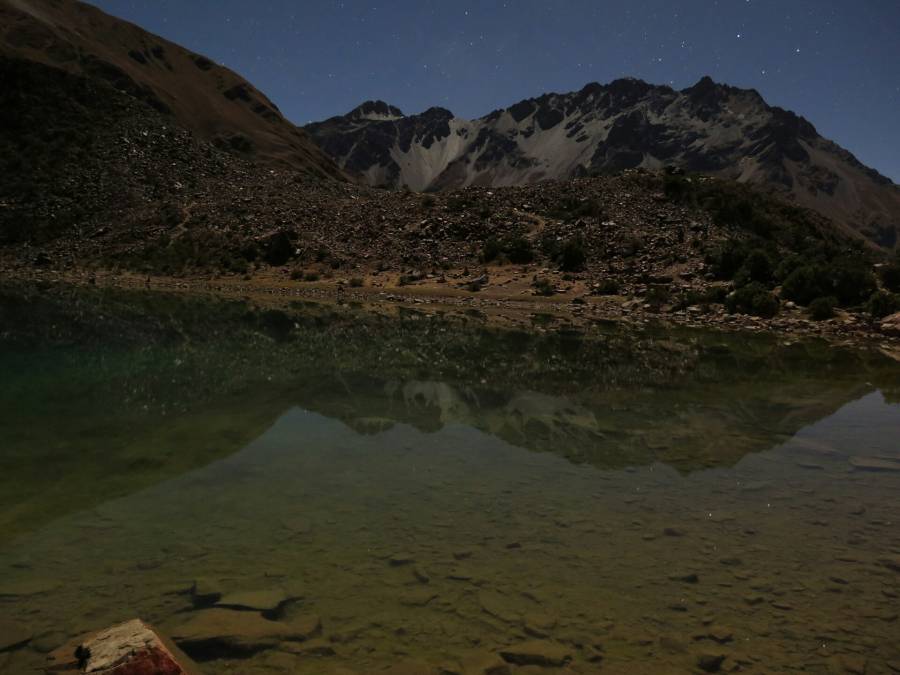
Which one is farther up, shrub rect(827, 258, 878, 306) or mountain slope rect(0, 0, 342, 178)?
mountain slope rect(0, 0, 342, 178)

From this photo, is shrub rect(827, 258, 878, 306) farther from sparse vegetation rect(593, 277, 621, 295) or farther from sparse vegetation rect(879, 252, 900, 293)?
sparse vegetation rect(593, 277, 621, 295)

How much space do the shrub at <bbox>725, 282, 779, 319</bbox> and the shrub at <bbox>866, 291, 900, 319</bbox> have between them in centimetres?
437

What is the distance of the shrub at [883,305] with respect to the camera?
96.8 feet

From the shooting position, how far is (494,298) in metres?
41.7

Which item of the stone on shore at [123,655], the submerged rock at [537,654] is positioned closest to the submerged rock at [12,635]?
the stone on shore at [123,655]

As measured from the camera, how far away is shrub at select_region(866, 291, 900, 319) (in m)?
29.5

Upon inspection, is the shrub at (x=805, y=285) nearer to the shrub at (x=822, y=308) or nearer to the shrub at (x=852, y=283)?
the shrub at (x=852, y=283)

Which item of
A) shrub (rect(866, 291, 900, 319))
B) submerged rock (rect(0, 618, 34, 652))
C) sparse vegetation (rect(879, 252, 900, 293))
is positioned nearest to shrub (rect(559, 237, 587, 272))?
sparse vegetation (rect(879, 252, 900, 293))

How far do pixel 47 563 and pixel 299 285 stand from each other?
43.4 m

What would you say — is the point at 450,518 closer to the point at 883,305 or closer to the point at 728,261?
the point at 883,305

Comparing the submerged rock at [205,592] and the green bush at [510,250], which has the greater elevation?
the green bush at [510,250]

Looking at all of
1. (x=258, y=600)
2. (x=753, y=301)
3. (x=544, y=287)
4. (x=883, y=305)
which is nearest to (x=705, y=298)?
(x=753, y=301)

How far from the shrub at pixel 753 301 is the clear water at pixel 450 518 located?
61.4 ft

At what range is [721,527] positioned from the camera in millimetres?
6863
